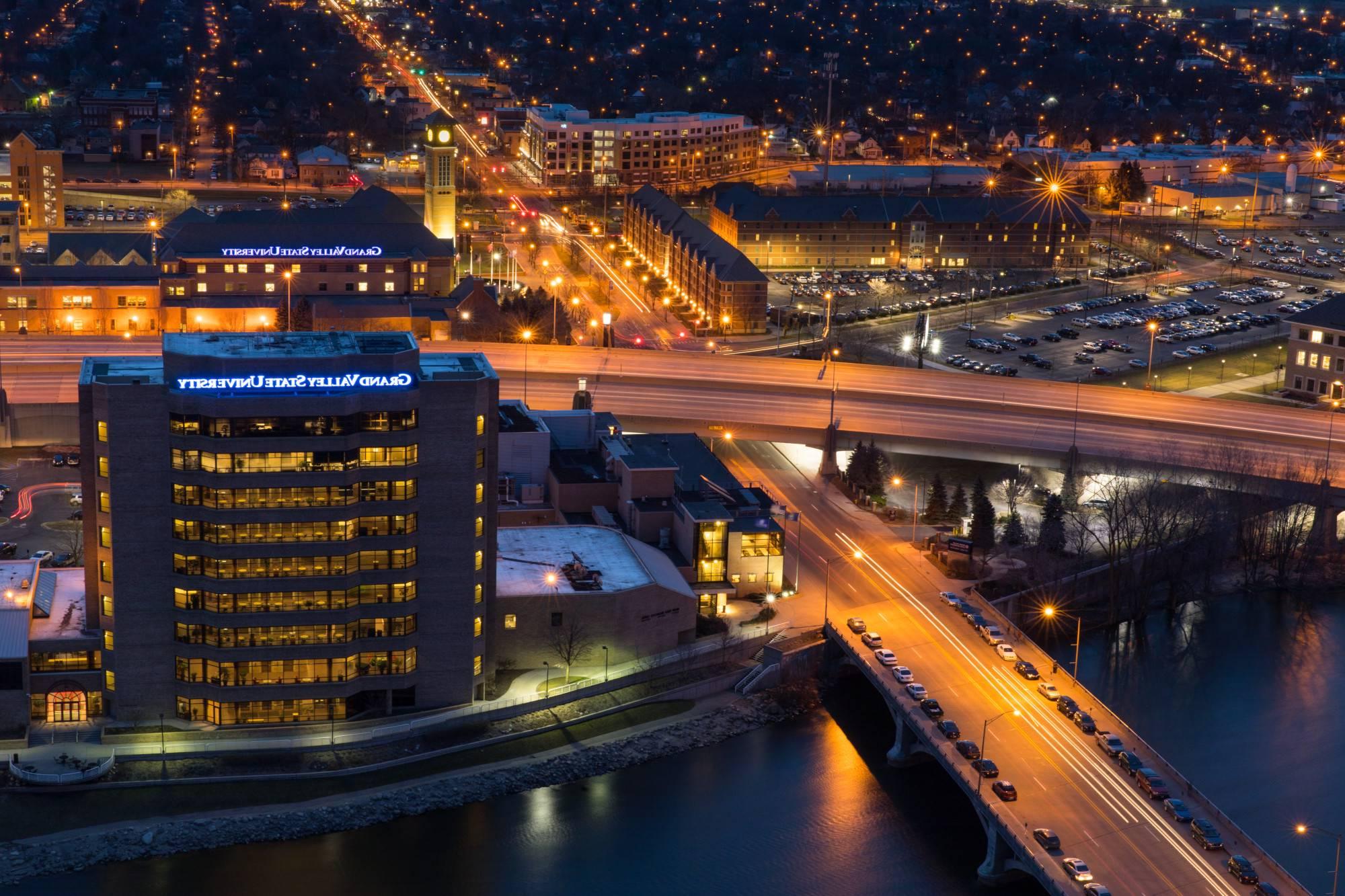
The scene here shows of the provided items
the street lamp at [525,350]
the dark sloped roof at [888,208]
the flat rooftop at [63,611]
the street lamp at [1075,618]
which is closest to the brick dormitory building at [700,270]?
the dark sloped roof at [888,208]


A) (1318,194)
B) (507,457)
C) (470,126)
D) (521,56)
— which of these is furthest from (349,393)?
(521,56)

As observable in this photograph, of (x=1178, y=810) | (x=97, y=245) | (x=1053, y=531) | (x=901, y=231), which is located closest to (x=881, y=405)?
(x=1053, y=531)

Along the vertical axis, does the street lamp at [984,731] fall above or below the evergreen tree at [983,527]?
below

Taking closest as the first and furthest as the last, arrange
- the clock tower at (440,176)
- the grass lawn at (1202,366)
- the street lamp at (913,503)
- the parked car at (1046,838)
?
the parked car at (1046,838), the street lamp at (913,503), the grass lawn at (1202,366), the clock tower at (440,176)

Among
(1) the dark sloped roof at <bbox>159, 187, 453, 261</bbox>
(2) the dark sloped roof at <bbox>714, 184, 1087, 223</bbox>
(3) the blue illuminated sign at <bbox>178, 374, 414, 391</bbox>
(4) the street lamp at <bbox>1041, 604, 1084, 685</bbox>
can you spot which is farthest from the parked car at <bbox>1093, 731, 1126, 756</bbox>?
(2) the dark sloped roof at <bbox>714, 184, 1087, 223</bbox>

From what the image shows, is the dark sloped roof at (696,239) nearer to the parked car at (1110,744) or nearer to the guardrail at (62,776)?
the parked car at (1110,744)

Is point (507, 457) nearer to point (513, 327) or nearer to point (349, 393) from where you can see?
point (349, 393)
